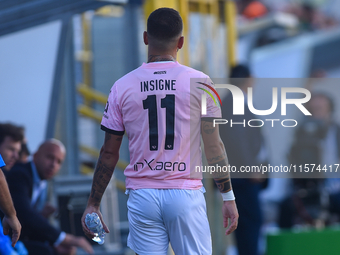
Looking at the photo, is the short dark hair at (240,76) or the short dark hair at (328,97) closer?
the short dark hair at (240,76)

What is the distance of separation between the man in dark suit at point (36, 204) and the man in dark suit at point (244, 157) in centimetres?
145

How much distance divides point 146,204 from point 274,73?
29.7ft

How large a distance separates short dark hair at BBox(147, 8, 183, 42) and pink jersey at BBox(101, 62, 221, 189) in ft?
0.47

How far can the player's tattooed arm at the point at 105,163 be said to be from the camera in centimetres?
252

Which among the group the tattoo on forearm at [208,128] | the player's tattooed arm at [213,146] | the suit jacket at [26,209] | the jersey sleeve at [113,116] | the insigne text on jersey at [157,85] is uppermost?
the insigne text on jersey at [157,85]

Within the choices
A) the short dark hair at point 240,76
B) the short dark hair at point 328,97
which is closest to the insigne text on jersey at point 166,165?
the short dark hair at point 240,76

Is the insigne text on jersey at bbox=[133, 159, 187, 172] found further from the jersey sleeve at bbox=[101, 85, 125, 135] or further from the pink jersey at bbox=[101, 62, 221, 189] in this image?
the jersey sleeve at bbox=[101, 85, 125, 135]

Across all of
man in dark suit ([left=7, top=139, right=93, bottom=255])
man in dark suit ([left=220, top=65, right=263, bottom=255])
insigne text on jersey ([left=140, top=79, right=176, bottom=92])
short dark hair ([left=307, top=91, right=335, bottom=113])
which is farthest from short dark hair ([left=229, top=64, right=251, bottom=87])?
insigne text on jersey ([left=140, top=79, right=176, bottom=92])

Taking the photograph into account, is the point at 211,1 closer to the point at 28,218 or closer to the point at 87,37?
the point at 87,37

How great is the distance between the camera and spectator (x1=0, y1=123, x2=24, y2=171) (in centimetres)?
372

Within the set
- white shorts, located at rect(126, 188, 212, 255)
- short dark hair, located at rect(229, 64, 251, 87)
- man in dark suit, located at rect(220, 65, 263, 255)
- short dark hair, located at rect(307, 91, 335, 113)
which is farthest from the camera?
short dark hair, located at rect(307, 91, 335, 113)

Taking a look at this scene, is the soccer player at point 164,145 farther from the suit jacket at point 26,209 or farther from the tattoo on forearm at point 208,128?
the suit jacket at point 26,209

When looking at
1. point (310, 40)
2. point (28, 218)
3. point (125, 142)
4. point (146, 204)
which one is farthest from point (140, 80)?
point (310, 40)

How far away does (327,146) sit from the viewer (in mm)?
5891
